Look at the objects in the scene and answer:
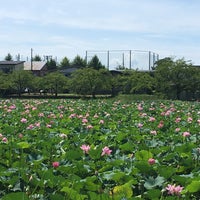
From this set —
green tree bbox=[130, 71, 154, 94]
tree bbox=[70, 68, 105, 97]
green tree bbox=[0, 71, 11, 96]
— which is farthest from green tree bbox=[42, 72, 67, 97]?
green tree bbox=[130, 71, 154, 94]

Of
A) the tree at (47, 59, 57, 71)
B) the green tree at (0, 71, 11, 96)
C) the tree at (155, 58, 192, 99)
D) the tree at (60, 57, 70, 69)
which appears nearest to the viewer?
the tree at (155, 58, 192, 99)

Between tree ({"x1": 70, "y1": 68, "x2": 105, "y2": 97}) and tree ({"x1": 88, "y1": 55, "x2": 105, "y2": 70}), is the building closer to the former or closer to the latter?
tree ({"x1": 88, "y1": 55, "x2": 105, "y2": 70})

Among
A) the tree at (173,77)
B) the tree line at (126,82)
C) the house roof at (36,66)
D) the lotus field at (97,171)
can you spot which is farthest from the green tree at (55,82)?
the lotus field at (97,171)

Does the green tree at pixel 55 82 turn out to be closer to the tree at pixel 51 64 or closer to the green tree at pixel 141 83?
the green tree at pixel 141 83

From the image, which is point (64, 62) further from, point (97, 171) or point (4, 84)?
point (97, 171)

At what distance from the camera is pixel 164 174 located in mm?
2986

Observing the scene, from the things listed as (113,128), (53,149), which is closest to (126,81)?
(113,128)

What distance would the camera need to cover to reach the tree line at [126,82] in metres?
32.5

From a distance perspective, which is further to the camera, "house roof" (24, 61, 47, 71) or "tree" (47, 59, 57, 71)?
"tree" (47, 59, 57, 71)

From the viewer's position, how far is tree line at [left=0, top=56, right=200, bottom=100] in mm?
32469

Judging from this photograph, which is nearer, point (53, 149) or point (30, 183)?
point (30, 183)

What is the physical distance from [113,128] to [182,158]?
109 inches

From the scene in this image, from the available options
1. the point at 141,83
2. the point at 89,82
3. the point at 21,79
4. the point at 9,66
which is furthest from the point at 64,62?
the point at 141,83

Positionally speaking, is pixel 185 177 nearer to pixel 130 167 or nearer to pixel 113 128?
pixel 130 167
